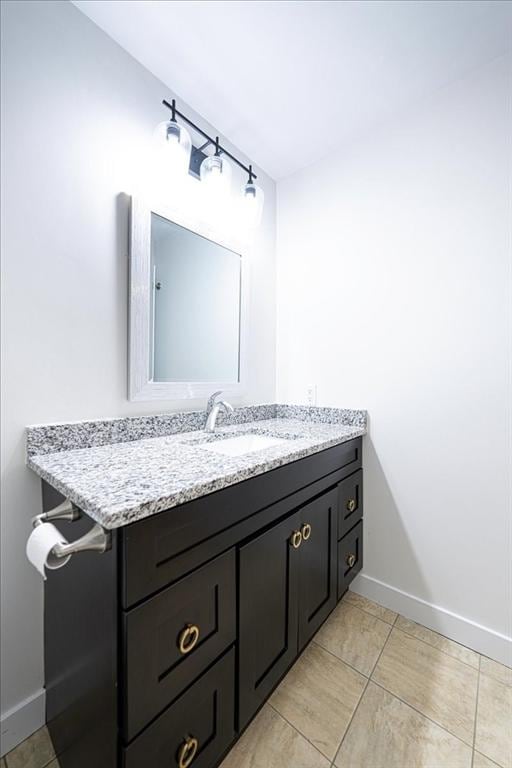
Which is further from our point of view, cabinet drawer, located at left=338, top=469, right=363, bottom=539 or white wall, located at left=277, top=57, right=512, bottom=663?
cabinet drawer, located at left=338, top=469, right=363, bottom=539

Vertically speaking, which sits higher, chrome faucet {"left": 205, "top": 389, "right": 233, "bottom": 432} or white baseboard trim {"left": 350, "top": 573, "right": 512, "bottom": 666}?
chrome faucet {"left": 205, "top": 389, "right": 233, "bottom": 432}

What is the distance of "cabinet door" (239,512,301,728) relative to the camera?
889 millimetres

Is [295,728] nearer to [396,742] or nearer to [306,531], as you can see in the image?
[396,742]

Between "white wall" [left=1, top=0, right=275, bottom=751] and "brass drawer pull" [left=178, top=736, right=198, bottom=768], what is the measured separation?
22.9 inches

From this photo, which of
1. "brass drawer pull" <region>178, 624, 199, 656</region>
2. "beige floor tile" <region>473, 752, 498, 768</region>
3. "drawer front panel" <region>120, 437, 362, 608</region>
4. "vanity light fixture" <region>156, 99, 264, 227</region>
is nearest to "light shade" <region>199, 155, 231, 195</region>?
"vanity light fixture" <region>156, 99, 264, 227</region>

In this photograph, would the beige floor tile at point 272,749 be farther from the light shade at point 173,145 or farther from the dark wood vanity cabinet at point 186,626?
the light shade at point 173,145

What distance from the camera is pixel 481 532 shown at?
4.36ft

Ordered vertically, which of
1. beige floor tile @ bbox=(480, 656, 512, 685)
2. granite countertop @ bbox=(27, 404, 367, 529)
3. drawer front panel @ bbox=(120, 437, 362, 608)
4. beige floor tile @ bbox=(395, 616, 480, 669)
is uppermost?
granite countertop @ bbox=(27, 404, 367, 529)

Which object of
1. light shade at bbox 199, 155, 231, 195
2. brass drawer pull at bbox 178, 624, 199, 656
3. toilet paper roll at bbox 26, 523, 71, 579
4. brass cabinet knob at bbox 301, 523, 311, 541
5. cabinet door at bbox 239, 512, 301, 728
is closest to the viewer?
toilet paper roll at bbox 26, 523, 71, 579

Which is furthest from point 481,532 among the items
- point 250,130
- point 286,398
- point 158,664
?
point 250,130

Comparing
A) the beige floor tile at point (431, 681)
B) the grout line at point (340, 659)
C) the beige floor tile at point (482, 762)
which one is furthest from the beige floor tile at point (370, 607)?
the beige floor tile at point (482, 762)

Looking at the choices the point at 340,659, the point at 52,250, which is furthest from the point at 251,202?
the point at 340,659

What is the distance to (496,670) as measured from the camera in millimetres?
1231

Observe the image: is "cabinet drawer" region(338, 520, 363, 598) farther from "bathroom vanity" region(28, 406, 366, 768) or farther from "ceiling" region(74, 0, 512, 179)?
"ceiling" region(74, 0, 512, 179)
